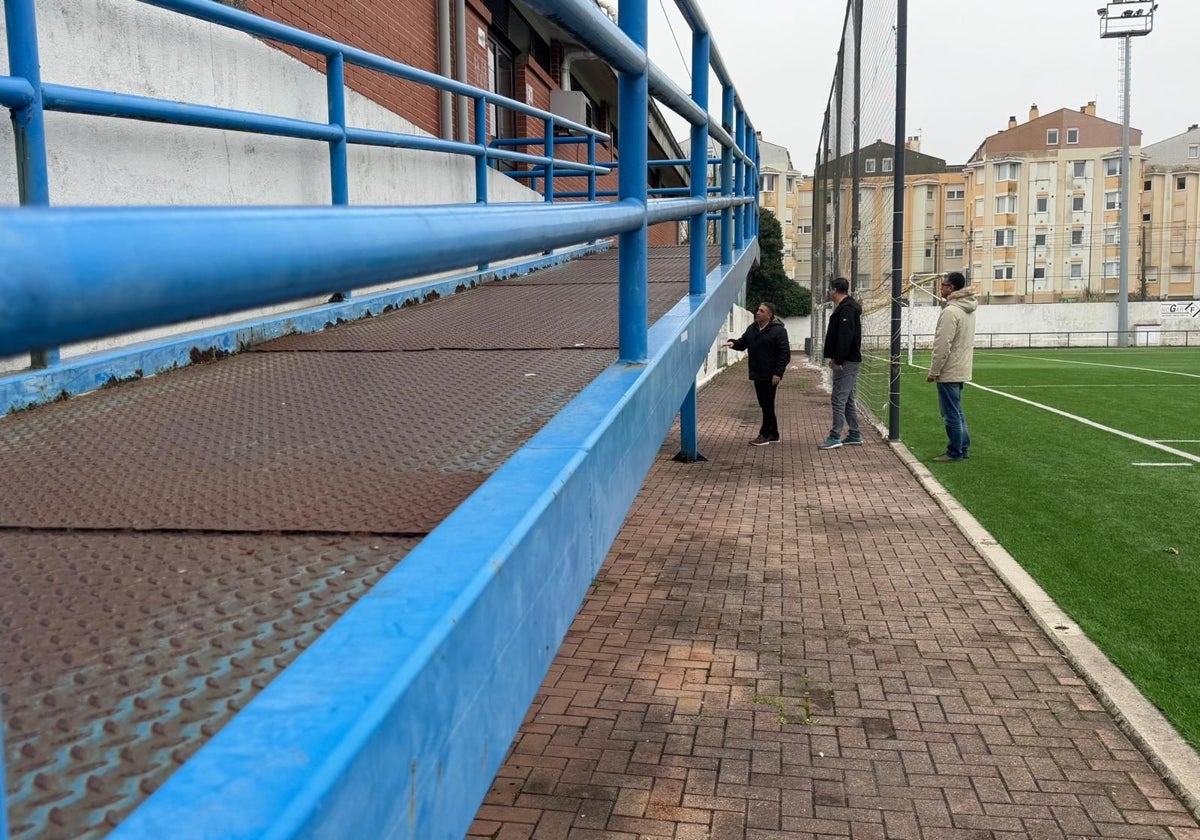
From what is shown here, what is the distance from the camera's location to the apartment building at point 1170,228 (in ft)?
273

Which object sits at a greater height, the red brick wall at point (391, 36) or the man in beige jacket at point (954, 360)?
the red brick wall at point (391, 36)

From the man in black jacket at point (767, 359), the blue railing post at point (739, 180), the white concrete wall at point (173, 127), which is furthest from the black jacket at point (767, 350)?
the white concrete wall at point (173, 127)

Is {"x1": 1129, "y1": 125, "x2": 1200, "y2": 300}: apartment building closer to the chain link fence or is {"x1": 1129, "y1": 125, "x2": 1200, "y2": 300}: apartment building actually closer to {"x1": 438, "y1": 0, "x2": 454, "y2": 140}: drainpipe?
the chain link fence

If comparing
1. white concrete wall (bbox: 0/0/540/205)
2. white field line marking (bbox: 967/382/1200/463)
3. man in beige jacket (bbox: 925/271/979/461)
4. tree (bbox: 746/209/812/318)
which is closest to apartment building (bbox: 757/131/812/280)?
tree (bbox: 746/209/812/318)

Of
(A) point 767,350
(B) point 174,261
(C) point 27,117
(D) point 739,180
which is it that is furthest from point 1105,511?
(B) point 174,261

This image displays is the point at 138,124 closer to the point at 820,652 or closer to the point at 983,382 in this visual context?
the point at 820,652

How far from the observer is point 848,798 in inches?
140

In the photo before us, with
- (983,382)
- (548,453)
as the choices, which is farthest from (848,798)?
(983,382)

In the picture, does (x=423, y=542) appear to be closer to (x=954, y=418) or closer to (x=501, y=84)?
(x=954, y=418)

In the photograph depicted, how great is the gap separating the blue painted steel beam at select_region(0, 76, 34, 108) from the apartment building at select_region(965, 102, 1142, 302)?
262 feet

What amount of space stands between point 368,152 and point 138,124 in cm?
252

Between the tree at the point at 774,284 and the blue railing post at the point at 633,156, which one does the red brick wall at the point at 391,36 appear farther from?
the tree at the point at 774,284

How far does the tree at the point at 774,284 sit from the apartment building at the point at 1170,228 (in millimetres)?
39882

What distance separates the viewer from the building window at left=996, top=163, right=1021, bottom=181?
78.4m
